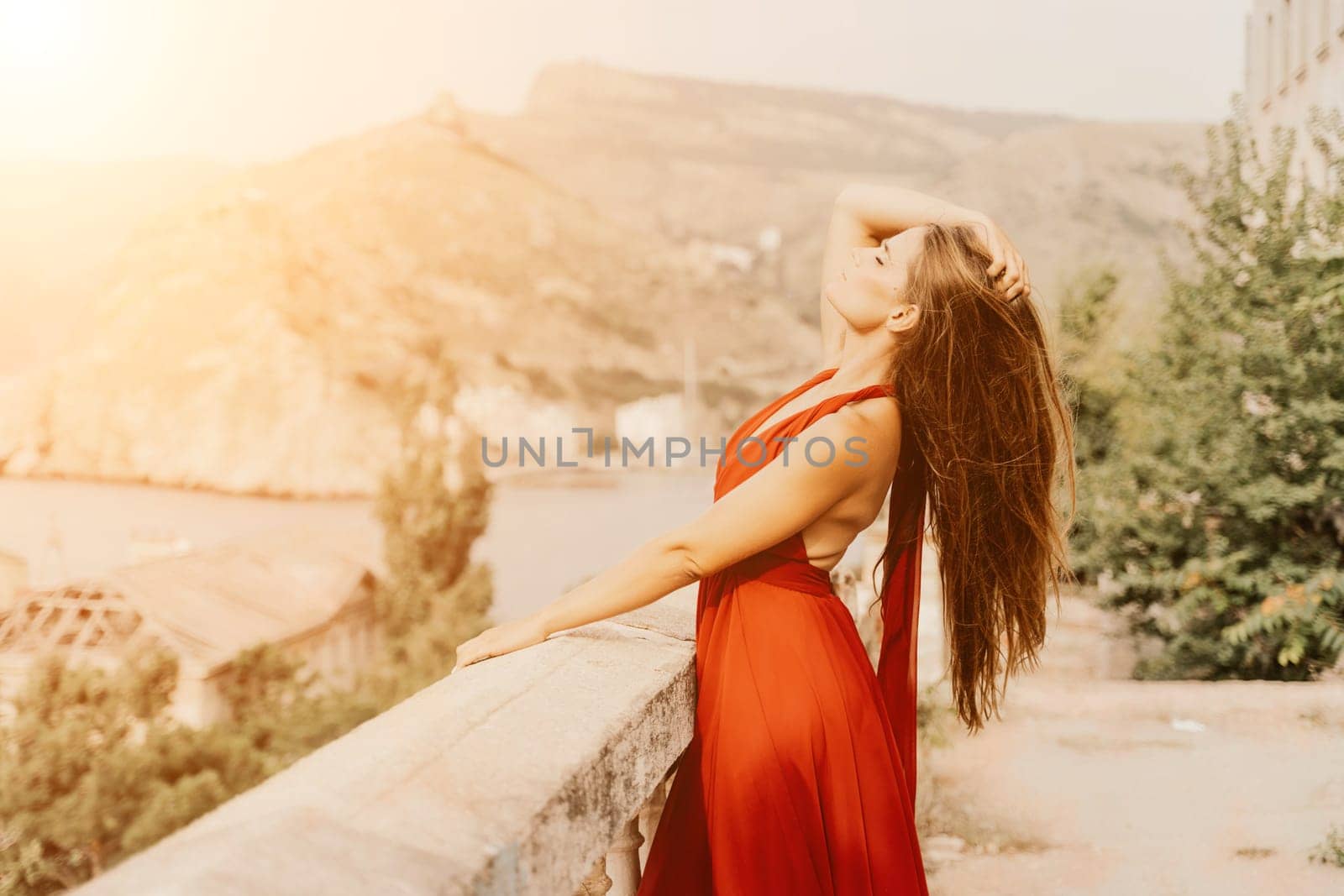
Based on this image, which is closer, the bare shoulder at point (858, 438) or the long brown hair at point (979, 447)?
the bare shoulder at point (858, 438)

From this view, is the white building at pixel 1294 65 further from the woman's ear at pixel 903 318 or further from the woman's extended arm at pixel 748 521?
the woman's extended arm at pixel 748 521

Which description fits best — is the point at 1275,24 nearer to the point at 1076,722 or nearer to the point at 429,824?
the point at 1076,722

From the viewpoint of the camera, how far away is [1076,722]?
3.74 m

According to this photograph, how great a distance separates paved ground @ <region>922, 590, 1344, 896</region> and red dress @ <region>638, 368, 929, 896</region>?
1307mm

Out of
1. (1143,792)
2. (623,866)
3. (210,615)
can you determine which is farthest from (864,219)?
(210,615)

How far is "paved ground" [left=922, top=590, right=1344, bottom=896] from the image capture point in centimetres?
253

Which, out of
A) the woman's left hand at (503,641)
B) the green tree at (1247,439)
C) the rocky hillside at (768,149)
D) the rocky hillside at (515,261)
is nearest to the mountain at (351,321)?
the rocky hillside at (515,261)

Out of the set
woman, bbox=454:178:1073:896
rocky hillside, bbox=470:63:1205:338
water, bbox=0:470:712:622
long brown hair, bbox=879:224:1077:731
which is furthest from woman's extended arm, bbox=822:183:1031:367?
rocky hillside, bbox=470:63:1205:338

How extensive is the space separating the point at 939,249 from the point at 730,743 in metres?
0.71

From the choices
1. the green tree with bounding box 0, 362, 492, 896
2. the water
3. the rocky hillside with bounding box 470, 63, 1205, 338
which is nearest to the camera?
the green tree with bounding box 0, 362, 492, 896

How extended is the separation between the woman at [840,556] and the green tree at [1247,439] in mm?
3177

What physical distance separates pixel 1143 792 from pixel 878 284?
237 centimetres

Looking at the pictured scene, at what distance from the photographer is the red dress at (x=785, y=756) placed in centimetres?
127

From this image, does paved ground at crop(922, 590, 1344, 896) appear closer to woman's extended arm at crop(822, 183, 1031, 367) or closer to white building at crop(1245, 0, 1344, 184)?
woman's extended arm at crop(822, 183, 1031, 367)
